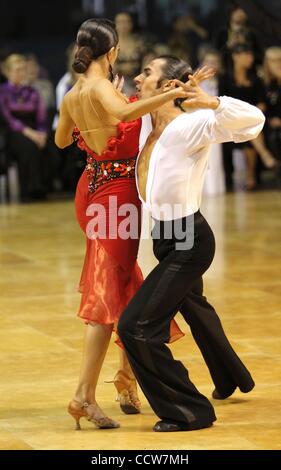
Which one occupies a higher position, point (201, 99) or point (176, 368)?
point (201, 99)

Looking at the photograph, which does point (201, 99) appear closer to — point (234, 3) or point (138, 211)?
point (138, 211)

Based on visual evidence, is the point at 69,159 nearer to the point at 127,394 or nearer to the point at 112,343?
the point at 112,343

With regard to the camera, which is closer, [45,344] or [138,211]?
[138,211]

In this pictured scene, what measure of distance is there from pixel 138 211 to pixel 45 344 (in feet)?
5.14

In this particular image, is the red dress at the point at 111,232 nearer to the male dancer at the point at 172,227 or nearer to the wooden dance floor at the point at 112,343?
the male dancer at the point at 172,227

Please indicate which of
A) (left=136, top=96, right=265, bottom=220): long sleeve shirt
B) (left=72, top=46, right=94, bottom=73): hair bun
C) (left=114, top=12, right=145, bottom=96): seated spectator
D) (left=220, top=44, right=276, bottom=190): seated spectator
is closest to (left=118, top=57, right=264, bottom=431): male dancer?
(left=136, top=96, right=265, bottom=220): long sleeve shirt

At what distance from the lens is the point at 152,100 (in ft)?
15.4

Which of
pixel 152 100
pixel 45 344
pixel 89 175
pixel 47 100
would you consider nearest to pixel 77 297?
pixel 45 344

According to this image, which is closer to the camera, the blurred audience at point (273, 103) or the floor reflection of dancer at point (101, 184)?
the floor reflection of dancer at point (101, 184)

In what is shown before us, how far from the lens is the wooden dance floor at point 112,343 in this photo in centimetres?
482

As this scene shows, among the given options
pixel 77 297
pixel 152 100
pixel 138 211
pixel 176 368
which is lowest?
pixel 77 297

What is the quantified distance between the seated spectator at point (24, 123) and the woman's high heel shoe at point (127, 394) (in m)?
7.62

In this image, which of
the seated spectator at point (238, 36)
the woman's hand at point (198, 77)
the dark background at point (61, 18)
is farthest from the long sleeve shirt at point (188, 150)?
the dark background at point (61, 18)

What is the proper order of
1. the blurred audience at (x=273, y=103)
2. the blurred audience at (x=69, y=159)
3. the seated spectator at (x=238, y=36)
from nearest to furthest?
the blurred audience at (x=69, y=159) → the blurred audience at (x=273, y=103) → the seated spectator at (x=238, y=36)
